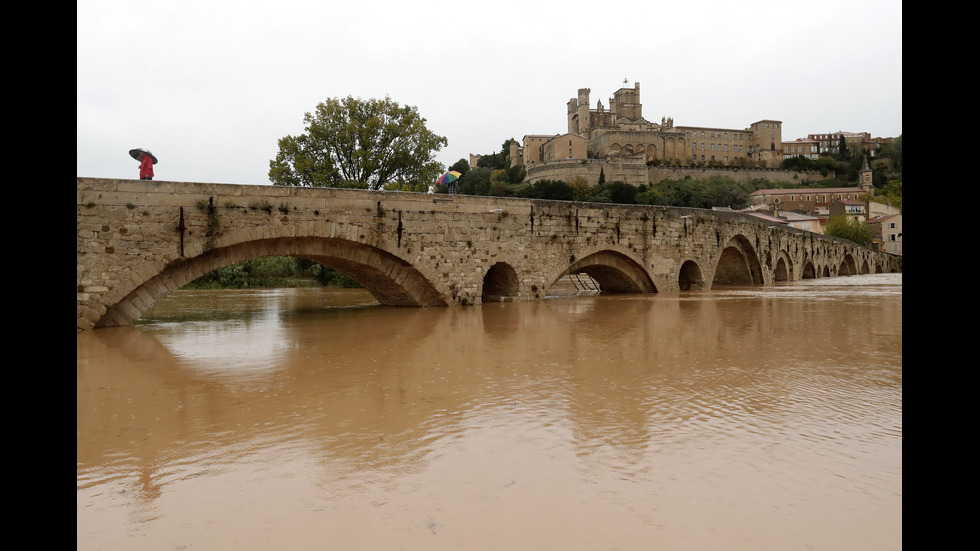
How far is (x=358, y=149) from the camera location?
97.6 feet

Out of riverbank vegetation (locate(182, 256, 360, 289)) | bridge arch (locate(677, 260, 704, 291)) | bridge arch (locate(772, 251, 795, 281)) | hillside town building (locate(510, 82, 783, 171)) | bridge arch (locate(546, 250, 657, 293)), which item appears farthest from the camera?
hillside town building (locate(510, 82, 783, 171))

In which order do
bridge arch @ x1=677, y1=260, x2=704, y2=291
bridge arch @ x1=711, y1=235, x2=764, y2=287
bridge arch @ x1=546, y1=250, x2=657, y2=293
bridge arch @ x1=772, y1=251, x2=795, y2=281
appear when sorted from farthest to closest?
bridge arch @ x1=772, y1=251, x2=795, y2=281 < bridge arch @ x1=711, y1=235, x2=764, y2=287 < bridge arch @ x1=677, y1=260, x2=704, y2=291 < bridge arch @ x1=546, y1=250, x2=657, y2=293

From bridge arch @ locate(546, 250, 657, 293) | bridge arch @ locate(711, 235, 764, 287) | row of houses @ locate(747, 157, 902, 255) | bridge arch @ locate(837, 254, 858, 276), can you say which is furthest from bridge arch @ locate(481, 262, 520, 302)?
row of houses @ locate(747, 157, 902, 255)

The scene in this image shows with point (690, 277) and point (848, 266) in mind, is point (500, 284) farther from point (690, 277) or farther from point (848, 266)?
point (848, 266)

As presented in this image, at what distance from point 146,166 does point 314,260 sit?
4.00 metres

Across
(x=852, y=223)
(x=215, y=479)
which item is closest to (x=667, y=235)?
(x=215, y=479)

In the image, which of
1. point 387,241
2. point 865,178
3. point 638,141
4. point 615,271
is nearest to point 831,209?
point 865,178

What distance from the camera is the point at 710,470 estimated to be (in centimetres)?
377

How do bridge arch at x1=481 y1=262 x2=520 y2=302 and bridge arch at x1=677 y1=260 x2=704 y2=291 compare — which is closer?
bridge arch at x1=481 y1=262 x2=520 y2=302

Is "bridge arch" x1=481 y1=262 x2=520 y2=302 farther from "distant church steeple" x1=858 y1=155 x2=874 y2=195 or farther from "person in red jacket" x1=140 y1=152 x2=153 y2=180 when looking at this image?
"distant church steeple" x1=858 y1=155 x2=874 y2=195

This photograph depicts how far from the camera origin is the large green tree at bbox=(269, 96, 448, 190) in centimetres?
2930

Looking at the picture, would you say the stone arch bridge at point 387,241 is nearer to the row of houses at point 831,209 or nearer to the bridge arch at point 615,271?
the bridge arch at point 615,271

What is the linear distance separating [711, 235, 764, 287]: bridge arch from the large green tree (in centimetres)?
1482

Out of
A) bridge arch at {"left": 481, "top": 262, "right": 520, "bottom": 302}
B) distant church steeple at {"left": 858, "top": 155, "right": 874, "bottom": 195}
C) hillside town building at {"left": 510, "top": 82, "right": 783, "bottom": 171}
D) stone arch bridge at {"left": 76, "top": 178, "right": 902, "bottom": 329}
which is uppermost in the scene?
hillside town building at {"left": 510, "top": 82, "right": 783, "bottom": 171}
